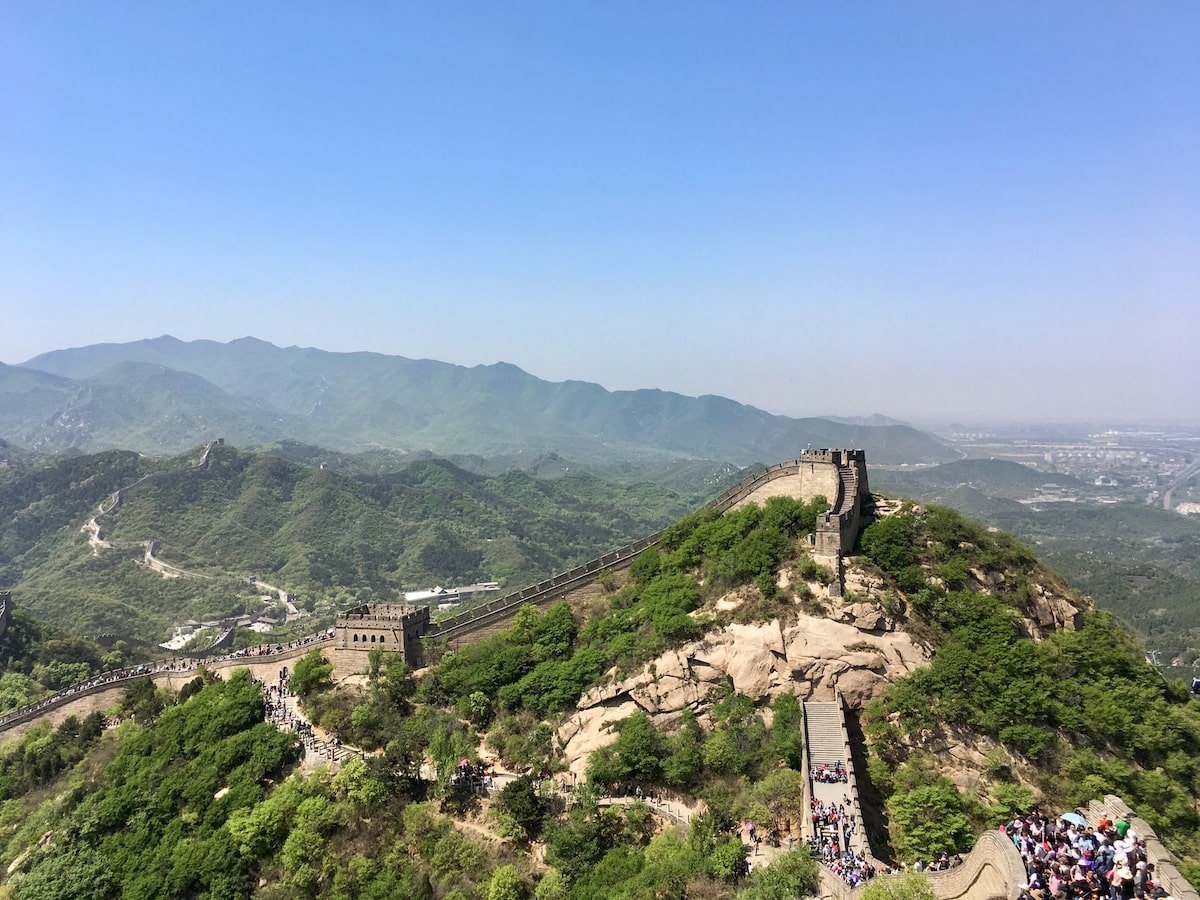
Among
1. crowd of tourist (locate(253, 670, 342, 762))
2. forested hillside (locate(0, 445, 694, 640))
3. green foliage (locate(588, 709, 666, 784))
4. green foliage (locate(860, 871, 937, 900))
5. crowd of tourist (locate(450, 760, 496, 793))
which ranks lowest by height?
forested hillside (locate(0, 445, 694, 640))

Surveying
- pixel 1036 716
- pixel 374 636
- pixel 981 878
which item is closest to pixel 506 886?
pixel 981 878

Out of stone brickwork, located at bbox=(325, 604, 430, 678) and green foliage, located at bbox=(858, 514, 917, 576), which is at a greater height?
green foliage, located at bbox=(858, 514, 917, 576)

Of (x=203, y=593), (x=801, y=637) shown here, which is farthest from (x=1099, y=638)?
(x=203, y=593)

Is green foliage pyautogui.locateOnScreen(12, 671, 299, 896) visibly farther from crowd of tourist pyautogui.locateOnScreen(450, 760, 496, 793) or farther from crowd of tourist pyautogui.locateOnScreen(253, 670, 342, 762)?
crowd of tourist pyautogui.locateOnScreen(450, 760, 496, 793)

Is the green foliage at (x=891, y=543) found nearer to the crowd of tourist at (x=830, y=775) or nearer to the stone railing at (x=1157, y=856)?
the crowd of tourist at (x=830, y=775)

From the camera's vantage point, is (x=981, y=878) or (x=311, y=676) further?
(x=311, y=676)

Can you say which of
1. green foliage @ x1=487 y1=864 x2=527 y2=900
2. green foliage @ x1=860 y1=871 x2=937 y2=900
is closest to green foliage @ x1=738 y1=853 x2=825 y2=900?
green foliage @ x1=860 y1=871 x2=937 y2=900

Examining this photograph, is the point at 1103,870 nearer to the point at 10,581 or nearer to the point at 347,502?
the point at 10,581

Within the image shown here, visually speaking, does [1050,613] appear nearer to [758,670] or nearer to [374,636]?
[758,670]

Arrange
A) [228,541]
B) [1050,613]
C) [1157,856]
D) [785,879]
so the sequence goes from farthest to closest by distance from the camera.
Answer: [228,541] → [1050,613] → [785,879] → [1157,856]

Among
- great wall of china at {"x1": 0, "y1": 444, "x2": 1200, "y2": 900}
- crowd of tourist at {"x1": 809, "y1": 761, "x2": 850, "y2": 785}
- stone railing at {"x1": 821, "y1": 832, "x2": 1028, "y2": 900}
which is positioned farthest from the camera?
great wall of china at {"x1": 0, "y1": 444, "x2": 1200, "y2": 900}

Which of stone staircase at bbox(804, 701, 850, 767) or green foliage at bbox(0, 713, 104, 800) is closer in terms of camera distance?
stone staircase at bbox(804, 701, 850, 767)
